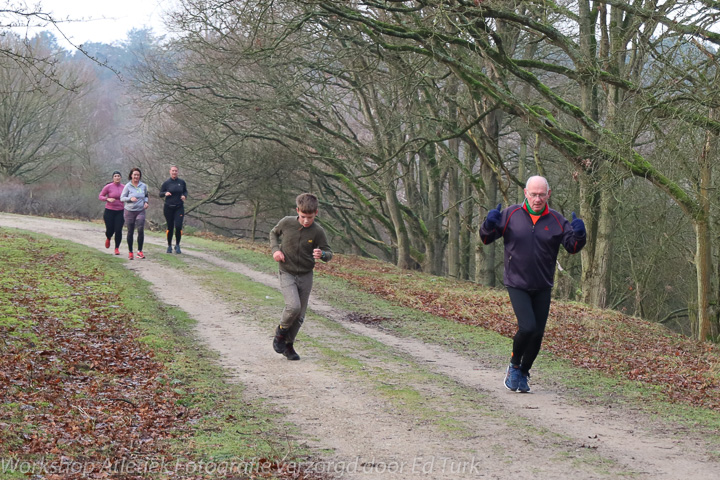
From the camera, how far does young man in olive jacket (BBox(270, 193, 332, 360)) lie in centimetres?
825

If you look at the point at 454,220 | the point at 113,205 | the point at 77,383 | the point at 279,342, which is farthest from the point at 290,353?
the point at 454,220

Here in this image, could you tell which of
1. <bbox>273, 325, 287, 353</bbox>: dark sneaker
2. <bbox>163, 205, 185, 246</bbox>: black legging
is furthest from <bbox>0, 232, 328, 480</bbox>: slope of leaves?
<bbox>163, 205, 185, 246</bbox>: black legging

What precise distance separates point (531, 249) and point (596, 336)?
5956 mm

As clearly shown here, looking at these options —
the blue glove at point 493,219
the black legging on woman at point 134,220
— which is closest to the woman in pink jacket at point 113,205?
the black legging on woman at point 134,220

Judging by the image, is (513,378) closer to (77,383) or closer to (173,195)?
(77,383)

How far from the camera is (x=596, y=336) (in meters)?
12.2

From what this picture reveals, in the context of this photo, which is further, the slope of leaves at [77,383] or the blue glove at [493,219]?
the blue glove at [493,219]

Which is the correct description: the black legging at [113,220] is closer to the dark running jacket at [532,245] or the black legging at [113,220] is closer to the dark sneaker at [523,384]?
the dark running jacket at [532,245]

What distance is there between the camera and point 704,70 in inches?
422

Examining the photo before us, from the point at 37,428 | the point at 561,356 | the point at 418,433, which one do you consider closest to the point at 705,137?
the point at 561,356

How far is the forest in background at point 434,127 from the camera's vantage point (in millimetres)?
12352

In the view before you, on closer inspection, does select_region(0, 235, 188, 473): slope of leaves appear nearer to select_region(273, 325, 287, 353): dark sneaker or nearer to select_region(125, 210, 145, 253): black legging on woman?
select_region(273, 325, 287, 353): dark sneaker

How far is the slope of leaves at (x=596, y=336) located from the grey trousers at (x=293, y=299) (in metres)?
3.91

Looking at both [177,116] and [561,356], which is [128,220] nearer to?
[561,356]
